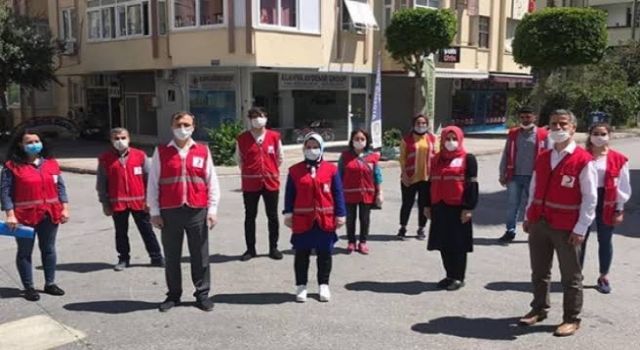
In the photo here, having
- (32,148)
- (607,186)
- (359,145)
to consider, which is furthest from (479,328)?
(32,148)

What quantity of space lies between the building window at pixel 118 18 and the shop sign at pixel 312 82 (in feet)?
16.5

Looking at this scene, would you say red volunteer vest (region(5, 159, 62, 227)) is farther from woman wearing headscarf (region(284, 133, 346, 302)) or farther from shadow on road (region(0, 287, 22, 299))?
woman wearing headscarf (region(284, 133, 346, 302))

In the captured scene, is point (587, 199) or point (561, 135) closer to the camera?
point (587, 199)

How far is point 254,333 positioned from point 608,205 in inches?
144

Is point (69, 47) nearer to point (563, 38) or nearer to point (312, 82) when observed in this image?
point (312, 82)

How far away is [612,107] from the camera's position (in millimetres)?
32500

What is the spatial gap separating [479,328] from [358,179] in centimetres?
306

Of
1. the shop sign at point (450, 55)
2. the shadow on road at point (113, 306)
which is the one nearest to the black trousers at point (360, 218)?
the shadow on road at point (113, 306)

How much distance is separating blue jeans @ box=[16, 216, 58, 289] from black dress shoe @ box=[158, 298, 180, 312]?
1333mm

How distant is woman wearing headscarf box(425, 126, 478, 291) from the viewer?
21.5 feet

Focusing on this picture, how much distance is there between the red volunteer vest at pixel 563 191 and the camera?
516 centimetres

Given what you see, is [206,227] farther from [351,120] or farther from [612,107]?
[612,107]

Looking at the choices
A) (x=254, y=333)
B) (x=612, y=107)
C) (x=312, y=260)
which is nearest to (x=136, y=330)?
(x=254, y=333)

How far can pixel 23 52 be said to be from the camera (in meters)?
24.3
